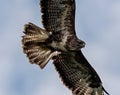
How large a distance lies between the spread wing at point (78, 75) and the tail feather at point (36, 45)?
642mm

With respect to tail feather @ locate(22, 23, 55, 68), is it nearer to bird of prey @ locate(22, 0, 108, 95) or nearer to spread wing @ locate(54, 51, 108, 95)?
bird of prey @ locate(22, 0, 108, 95)

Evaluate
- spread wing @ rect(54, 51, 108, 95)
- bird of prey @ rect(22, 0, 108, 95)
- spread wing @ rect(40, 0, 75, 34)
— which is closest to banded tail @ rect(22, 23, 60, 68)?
bird of prey @ rect(22, 0, 108, 95)

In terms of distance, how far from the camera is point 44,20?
18.8 meters

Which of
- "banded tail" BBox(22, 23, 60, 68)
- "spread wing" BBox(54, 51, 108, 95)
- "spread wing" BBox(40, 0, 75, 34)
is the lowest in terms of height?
"spread wing" BBox(54, 51, 108, 95)

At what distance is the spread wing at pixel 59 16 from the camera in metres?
18.9

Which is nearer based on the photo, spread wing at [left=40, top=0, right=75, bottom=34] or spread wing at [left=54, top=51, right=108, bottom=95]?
spread wing at [left=40, top=0, right=75, bottom=34]

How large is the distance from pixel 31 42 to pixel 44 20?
78cm

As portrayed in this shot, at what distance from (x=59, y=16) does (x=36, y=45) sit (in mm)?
1103

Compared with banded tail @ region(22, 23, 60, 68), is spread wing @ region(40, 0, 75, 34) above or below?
above

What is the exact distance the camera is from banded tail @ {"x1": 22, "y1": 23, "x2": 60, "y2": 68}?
1878 cm

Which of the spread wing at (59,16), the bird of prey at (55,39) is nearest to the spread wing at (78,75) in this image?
the bird of prey at (55,39)

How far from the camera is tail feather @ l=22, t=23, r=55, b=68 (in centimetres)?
1878

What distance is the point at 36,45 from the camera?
19281mm

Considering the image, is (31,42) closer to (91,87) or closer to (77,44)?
(77,44)
